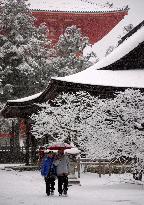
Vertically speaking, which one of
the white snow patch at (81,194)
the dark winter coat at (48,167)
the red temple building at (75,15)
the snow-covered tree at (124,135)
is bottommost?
the white snow patch at (81,194)

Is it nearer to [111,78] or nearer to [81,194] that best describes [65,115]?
[111,78]

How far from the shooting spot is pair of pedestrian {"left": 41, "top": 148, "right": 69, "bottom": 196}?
40.4 feet

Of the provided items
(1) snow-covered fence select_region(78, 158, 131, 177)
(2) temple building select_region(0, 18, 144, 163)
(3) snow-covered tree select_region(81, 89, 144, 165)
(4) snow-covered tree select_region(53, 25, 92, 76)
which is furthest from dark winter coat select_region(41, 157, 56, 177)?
(4) snow-covered tree select_region(53, 25, 92, 76)

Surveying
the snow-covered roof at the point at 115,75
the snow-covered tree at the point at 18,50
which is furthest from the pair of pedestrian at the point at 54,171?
the snow-covered tree at the point at 18,50

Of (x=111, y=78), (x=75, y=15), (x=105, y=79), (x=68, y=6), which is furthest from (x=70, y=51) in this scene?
(x=105, y=79)

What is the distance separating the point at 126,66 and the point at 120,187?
926 centimetres

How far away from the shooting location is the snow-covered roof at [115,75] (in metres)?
20.3

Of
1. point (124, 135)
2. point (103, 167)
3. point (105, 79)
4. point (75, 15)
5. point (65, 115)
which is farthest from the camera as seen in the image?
point (75, 15)

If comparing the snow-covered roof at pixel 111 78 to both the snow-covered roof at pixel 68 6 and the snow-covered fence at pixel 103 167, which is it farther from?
the snow-covered roof at pixel 68 6

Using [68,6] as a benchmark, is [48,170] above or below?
below

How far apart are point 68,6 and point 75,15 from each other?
144cm

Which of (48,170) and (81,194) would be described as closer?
(48,170)

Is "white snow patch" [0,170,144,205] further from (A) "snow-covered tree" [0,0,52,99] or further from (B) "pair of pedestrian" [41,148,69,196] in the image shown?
(A) "snow-covered tree" [0,0,52,99]

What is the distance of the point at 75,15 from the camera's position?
41062mm
